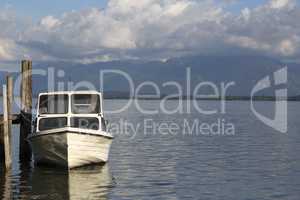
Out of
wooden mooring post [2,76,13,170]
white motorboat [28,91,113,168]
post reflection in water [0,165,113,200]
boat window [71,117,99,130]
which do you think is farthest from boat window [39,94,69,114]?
post reflection in water [0,165,113,200]

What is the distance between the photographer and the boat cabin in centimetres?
2891

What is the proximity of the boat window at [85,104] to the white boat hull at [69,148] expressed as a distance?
6.37ft

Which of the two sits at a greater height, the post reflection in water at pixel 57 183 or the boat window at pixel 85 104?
the boat window at pixel 85 104

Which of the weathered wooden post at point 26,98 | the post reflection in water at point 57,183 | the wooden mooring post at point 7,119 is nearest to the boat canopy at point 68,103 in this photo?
the weathered wooden post at point 26,98

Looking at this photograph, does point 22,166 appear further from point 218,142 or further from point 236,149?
point 218,142

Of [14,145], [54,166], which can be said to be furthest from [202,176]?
[14,145]

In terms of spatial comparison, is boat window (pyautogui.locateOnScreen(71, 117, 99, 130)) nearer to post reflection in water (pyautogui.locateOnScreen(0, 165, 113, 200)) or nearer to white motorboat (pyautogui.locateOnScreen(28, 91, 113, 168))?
Answer: white motorboat (pyautogui.locateOnScreen(28, 91, 113, 168))

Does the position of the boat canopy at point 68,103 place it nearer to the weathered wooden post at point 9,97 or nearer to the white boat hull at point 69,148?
the weathered wooden post at point 9,97

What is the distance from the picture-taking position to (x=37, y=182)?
26.4m

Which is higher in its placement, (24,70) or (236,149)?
(24,70)

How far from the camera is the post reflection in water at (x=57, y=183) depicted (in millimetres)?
23630

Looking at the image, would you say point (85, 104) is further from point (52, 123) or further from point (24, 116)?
point (24, 116)

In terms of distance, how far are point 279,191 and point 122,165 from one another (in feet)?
35.2

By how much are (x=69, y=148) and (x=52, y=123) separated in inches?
82.4
